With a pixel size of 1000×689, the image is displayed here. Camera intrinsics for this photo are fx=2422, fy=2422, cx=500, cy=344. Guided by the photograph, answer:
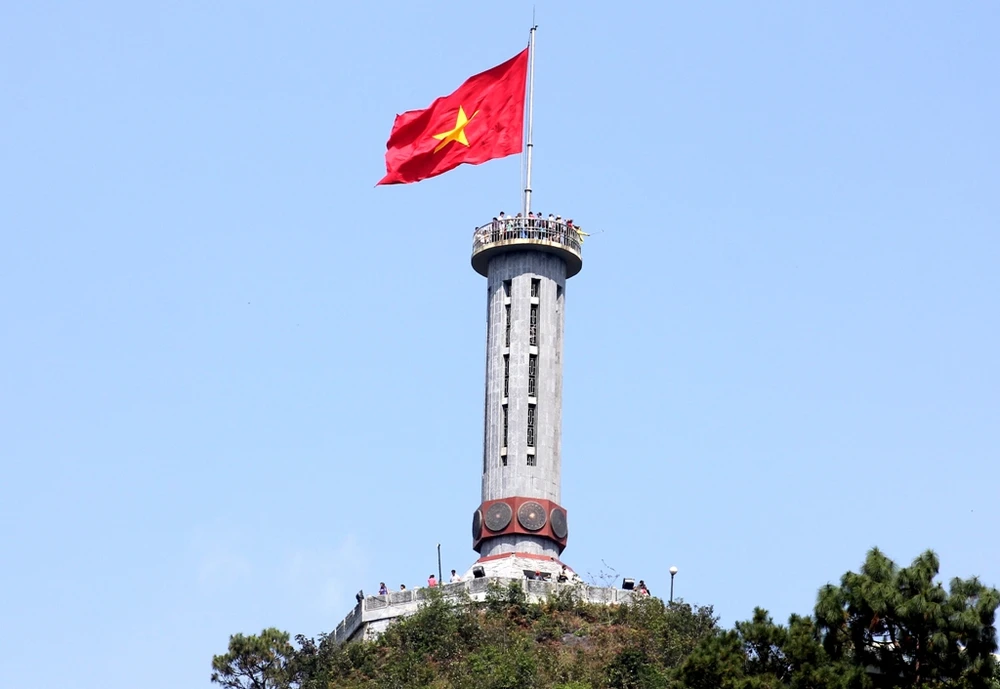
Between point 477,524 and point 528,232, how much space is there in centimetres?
1349

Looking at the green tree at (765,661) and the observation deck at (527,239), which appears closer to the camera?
the green tree at (765,661)

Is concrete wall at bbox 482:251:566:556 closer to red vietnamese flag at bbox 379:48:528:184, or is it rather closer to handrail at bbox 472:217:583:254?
handrail at bbox 472:217:583:254

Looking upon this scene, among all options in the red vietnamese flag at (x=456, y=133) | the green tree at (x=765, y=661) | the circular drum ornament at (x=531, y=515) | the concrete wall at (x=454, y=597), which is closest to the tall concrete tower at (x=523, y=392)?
the circular drum ornament at (x=531, y=515)

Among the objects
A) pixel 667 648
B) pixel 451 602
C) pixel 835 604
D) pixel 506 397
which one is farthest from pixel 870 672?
pixel 506 397

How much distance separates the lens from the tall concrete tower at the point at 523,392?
10600cm

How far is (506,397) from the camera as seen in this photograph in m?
108

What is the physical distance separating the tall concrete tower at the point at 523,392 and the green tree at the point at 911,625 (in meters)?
30.9

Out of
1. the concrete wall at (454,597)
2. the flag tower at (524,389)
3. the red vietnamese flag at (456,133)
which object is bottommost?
the concrete wall at (454,597)

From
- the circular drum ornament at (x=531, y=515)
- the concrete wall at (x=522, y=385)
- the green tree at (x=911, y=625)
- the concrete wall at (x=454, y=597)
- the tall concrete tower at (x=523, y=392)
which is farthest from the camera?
the concrete wall at (x=522, y=385)

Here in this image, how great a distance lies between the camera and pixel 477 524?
352 feet

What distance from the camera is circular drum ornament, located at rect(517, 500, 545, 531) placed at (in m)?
106

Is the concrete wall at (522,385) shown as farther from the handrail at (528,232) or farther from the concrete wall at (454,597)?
the concrete wall at (454,597)

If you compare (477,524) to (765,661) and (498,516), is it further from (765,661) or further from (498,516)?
(765,661)

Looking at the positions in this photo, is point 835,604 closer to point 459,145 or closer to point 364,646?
point 364,646
